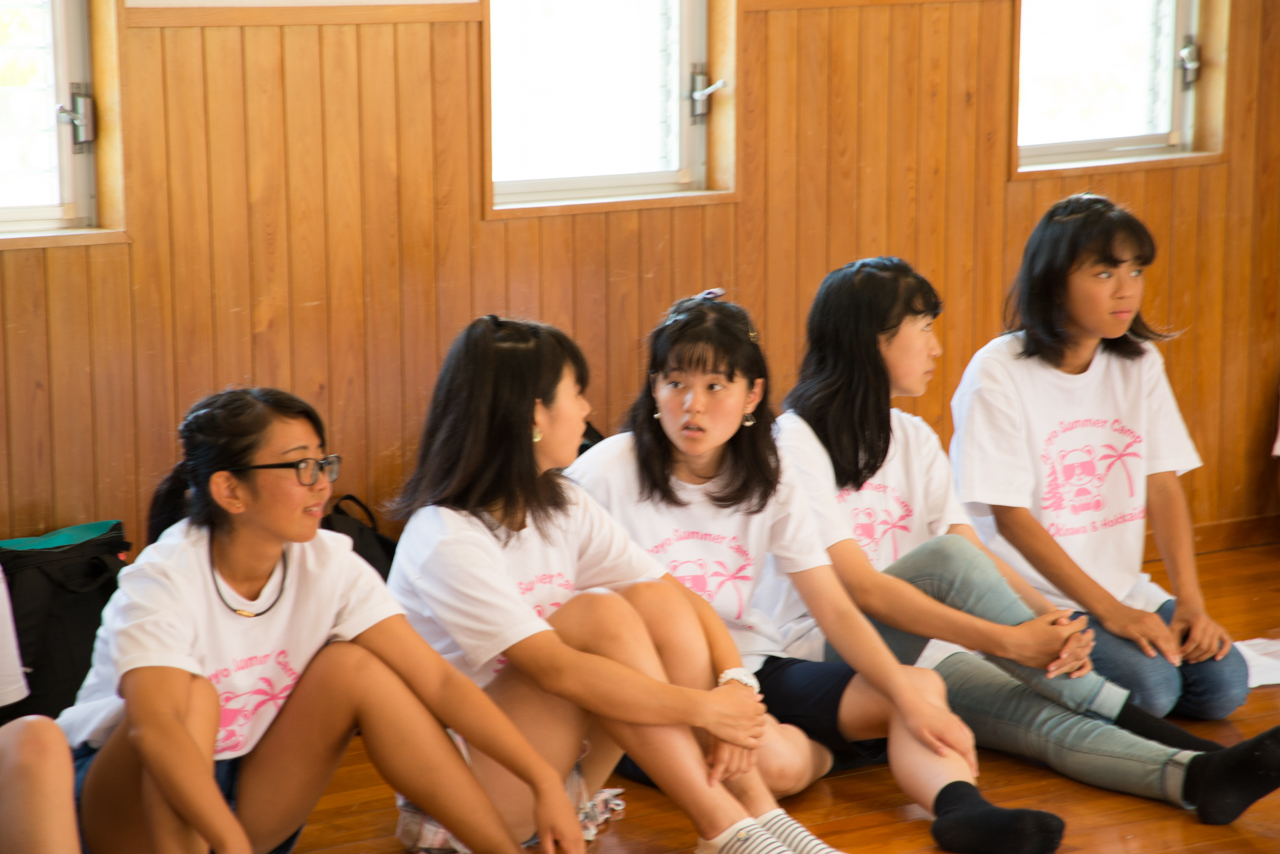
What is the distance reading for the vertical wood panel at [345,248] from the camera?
2.84 metres

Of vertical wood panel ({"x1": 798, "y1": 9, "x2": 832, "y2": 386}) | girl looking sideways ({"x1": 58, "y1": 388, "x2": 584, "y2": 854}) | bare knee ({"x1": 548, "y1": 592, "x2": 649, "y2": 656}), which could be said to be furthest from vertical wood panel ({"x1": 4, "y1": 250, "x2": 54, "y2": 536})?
vertical wood panel ({"x1": 798, "y1": 9, "x2": 832, "y2": 386})

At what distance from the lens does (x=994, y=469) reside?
2.61m

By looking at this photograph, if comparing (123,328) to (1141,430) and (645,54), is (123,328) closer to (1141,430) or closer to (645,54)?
(645,54)

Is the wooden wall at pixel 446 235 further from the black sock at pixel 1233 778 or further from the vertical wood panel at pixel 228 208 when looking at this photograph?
the black sock at pixel 1233 778

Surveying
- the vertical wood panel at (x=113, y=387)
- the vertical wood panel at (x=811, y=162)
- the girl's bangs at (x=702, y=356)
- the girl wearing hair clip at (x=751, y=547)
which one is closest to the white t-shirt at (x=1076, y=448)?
the girl wearing hair clip at (x=751, y=547)

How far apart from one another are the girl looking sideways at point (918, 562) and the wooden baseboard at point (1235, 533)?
1.56m

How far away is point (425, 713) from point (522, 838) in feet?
0.95

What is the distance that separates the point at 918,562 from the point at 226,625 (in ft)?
3.52

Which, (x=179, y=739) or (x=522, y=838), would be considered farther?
(x=522, y=838)

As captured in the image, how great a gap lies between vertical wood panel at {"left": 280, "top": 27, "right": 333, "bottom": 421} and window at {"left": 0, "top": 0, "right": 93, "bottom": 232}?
1.23 ft

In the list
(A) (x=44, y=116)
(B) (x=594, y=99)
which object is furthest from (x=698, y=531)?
(A) (x=44, y=116)

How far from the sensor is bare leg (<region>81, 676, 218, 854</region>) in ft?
5.43

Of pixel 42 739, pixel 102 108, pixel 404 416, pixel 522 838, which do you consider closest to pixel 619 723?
pixel 522 838

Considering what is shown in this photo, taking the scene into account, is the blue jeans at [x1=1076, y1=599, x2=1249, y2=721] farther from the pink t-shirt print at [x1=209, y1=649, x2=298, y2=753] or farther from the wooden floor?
the pink t-shirt print at [x1=209, y1=649, x2=298, y2=753]
